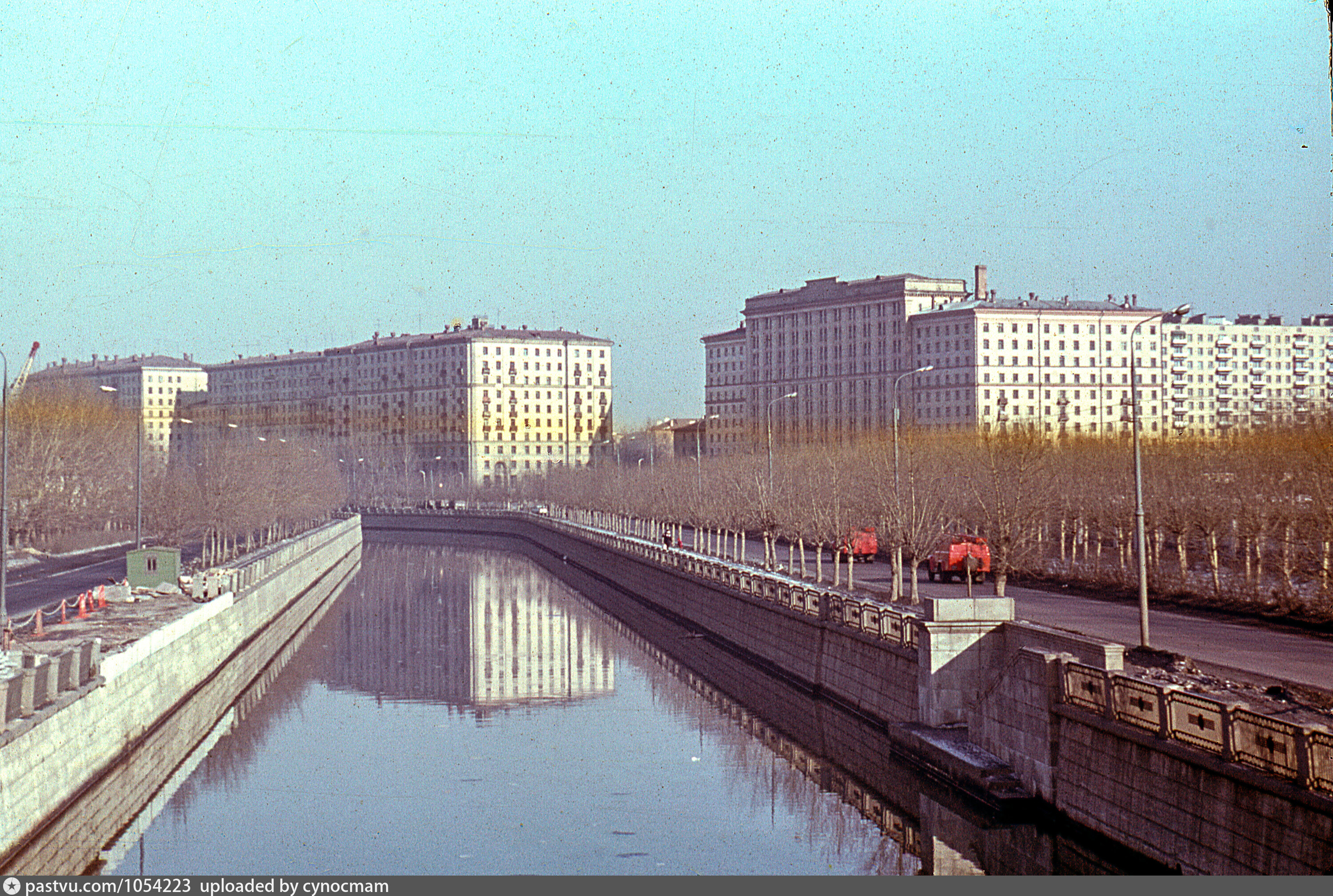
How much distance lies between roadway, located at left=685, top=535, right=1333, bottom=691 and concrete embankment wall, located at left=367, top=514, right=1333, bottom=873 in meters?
1.54

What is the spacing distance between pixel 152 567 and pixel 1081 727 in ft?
126

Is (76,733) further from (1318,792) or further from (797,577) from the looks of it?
(797,577)

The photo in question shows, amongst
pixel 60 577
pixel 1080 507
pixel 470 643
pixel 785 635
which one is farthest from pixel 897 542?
pixel 60 577

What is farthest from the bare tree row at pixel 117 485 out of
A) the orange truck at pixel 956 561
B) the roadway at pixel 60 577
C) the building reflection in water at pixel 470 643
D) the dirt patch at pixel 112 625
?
the orange truck at pixel 956 561

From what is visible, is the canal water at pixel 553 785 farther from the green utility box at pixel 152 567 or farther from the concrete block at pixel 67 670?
the green utility box at pixel 152 567

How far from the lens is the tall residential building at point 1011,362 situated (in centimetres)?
13925

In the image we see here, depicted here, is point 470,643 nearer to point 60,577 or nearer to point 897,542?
point 897,542

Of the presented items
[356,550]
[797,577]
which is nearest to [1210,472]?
[797,577]

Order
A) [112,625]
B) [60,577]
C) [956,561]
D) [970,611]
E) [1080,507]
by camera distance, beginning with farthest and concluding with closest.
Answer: [60,577]
[1080,507]
[956,561]
[112,625]
[970,611]

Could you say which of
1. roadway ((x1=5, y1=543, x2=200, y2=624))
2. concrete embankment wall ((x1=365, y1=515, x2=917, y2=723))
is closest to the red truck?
concrete embankment wall ((x1=365, y1=515, x2=917, y2=723))

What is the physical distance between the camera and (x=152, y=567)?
54062 mm

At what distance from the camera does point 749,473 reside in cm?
8538

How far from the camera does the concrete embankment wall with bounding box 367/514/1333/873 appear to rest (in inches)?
704
